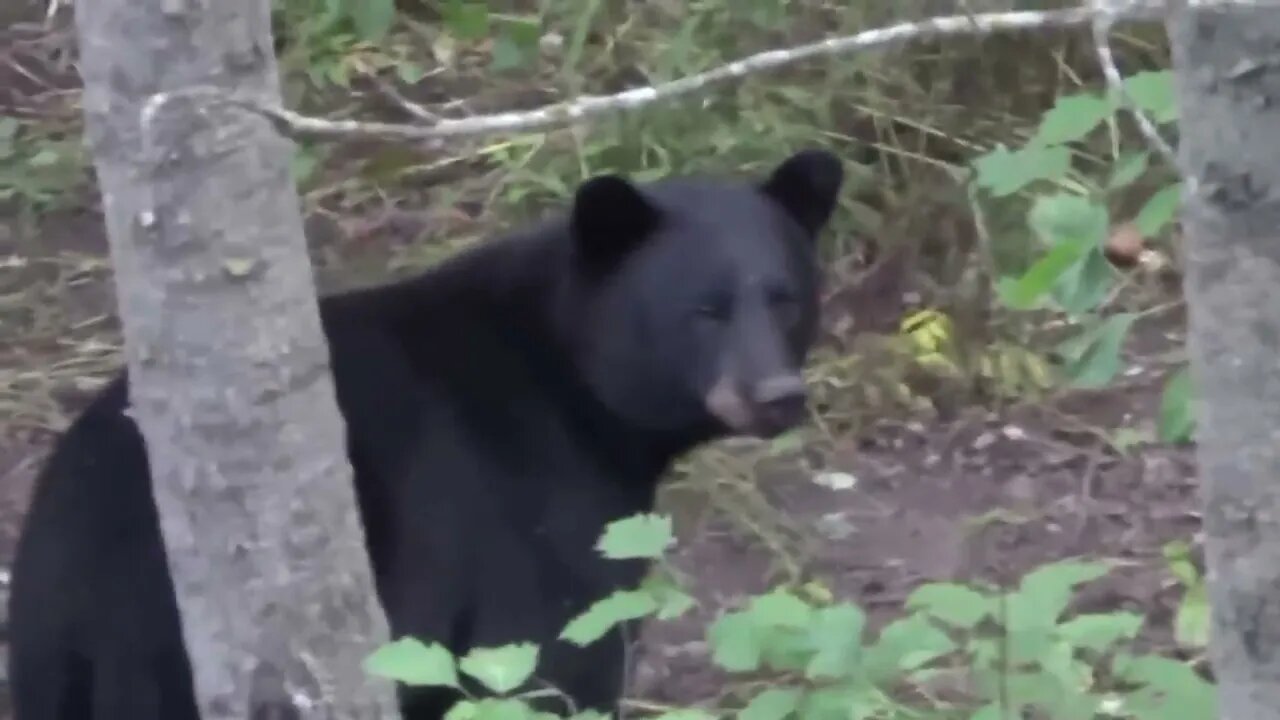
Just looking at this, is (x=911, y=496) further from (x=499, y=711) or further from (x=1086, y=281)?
(x=1086, y=281)

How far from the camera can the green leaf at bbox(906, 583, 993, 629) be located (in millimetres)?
2275

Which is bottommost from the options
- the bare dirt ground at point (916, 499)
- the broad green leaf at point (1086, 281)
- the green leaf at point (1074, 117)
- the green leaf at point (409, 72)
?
the bare dirt ground at point (916, 499)

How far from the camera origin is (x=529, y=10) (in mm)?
6859

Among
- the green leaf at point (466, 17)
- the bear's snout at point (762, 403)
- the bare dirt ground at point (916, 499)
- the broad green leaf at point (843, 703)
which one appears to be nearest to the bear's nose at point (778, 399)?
the bear's snout at point (762, 403)

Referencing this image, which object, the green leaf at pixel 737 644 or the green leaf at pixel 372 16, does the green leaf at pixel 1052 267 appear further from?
the green leaf at pixel 372 16

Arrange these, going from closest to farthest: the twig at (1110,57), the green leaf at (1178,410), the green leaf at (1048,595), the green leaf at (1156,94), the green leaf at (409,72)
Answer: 1. the twig at (1110,57)
2. the green leaf at (1156,94)
3. the green leaf at (1048,595)
4. the green leaf at (1178,410)
5. the green leaf at (409,72)

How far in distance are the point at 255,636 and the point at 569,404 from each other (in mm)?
1287

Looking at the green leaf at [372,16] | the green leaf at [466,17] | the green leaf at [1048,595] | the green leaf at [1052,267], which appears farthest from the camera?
the green leaf at [466,17]

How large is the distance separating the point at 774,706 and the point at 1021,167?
0.66 metres

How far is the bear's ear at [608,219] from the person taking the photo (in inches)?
145

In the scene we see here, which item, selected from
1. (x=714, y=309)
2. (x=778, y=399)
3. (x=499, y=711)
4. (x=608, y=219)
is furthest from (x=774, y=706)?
(x=608, y=219)

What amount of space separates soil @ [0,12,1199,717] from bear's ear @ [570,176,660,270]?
1090 millimetres

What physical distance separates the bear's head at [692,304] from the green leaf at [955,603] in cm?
125

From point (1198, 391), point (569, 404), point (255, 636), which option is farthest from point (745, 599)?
point (1198, 391)
